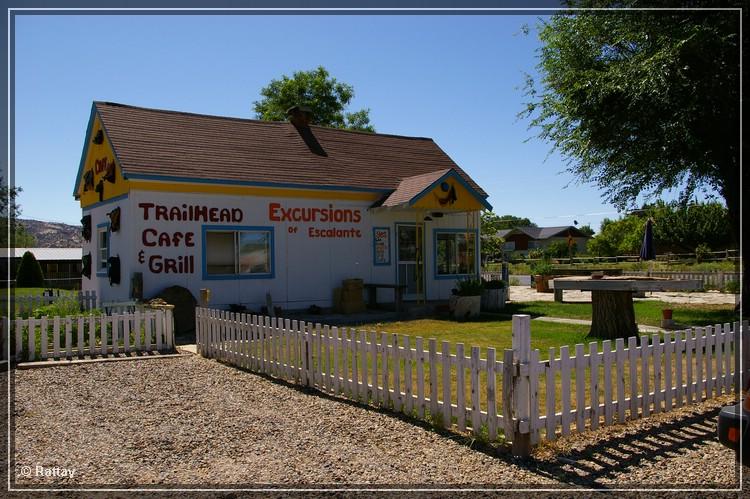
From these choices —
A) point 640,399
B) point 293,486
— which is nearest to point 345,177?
point 640,399

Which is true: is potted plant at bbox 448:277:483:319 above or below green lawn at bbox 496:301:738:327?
above

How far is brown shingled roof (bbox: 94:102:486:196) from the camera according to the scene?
16359mm

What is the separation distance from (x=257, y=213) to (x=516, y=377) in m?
12.6

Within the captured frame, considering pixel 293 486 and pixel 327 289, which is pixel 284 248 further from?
pixel 293 486

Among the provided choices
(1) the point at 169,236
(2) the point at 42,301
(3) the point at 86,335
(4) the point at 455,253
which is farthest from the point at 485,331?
(2) the point at 42,301

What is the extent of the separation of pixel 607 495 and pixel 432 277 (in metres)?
15.2

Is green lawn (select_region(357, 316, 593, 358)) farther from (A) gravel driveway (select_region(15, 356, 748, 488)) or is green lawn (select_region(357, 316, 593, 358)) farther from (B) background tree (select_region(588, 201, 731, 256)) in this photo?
(B) background tree (select_region(588, 201, 731, 256))

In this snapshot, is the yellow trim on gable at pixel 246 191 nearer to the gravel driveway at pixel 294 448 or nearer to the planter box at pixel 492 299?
the planter box at pixel 492 299

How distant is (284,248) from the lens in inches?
684

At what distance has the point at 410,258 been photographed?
63.9ft

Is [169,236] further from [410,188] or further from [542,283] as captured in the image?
[542,283]

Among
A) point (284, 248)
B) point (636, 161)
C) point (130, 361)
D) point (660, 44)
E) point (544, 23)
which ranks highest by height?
point (544, 23)

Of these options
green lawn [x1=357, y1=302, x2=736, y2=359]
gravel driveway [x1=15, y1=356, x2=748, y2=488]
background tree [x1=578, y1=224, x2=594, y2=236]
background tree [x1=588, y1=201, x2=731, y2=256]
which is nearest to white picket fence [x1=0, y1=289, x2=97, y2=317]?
green lawn [x1=357, y1=302, x2=736, y2=359]

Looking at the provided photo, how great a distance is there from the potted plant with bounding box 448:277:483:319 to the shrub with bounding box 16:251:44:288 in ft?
115
